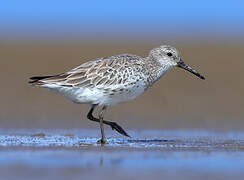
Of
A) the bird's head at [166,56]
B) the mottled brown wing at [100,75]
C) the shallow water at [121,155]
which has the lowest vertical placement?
the shallow water at [121,155]

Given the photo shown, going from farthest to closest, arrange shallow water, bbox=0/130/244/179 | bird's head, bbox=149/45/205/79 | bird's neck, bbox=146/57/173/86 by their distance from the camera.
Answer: bird's head, bbox=149/45/205/79, bird's neck, bbox=146/57/173/86, shallow water, bbox=0/130/244/179

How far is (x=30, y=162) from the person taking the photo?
26.9ft

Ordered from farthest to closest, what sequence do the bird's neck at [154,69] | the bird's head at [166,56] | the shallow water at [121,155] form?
1. the bird's head at [166,56]
2. the bird's neck at [154,69]
3. the shallow water at [121,155]

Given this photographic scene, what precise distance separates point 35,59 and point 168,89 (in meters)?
5.11

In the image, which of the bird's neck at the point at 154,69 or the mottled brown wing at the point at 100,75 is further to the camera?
the bird's neck at the point at 154,69

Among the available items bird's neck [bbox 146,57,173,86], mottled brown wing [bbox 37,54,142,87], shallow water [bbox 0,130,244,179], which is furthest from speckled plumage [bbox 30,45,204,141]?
shallow water [bbox 0,130,244,179]

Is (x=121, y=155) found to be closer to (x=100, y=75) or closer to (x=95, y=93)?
(x=95, y=93)

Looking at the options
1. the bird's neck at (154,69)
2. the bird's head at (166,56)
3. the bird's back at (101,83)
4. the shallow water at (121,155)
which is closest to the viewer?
the shallow water at (121,155)

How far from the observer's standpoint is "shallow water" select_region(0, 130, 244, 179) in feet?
24.9

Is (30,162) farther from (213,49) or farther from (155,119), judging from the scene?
(213,49)

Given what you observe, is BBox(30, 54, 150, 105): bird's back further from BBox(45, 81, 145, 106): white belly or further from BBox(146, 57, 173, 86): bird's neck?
BBox(146, 57, 173, 86): bird's neck

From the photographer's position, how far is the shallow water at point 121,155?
759cm

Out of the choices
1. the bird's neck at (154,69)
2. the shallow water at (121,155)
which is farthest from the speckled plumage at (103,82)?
the shallow water at (121,155)

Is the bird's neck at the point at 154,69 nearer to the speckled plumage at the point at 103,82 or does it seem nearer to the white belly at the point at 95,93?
the speckled plumage at the point at 103,82
